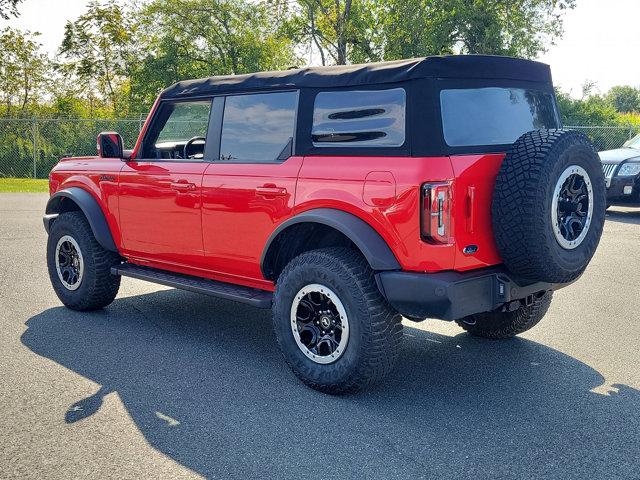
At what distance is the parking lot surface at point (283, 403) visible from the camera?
10.8ft

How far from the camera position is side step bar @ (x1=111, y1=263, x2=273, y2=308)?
4.71m

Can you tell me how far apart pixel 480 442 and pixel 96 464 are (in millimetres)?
1871

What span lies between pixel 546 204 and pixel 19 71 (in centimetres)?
2651

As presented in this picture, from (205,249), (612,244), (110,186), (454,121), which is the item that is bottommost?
(612,244)

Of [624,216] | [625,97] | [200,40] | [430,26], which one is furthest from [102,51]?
[625,97]

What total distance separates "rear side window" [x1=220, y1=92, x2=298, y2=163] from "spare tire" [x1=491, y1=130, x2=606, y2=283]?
1472 millimetres

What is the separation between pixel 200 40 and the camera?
3219 centimetres

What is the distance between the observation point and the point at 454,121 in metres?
4.02

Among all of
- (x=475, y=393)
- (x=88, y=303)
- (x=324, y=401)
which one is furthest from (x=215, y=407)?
(x=88, y=303)

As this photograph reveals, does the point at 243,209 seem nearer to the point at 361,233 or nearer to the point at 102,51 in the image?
the point at 361,233

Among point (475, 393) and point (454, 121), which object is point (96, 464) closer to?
point (475, 393)

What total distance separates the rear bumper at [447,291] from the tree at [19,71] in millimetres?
24845

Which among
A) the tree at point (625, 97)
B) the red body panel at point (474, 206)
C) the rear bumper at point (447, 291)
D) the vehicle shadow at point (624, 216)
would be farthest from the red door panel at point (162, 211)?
the tree at point (625, 97)

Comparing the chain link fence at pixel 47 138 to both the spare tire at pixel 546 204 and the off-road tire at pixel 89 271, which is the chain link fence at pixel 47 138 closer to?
the off-road tire at pixel 89 271
